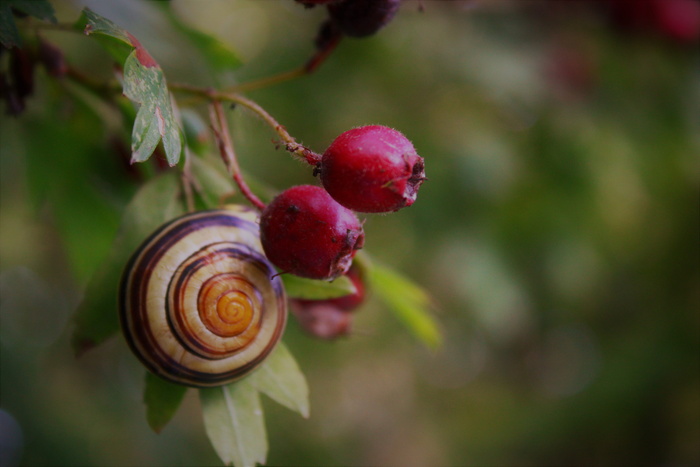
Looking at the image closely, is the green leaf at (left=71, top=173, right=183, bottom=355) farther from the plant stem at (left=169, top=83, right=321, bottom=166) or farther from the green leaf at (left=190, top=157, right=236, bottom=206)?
the plant stem at (left=169, top=83, right=321, bottom=166)

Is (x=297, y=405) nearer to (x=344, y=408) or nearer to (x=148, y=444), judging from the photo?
(x=148, y=444)

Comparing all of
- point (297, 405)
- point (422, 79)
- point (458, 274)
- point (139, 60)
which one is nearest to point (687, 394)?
point (458, 274)

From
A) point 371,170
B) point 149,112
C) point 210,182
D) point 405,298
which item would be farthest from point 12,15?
point 405,298

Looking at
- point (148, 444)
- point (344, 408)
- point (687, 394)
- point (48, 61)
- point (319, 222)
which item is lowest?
point (344, 408)

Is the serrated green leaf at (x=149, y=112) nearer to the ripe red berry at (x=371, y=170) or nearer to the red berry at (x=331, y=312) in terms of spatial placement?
the ripe red berry at (x=371, y=170)

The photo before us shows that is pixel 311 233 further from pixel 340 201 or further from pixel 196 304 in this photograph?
pixel 196 304

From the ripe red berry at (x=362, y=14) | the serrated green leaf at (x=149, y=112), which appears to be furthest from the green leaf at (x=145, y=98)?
the ripe red berry at (x=362, y=14)
